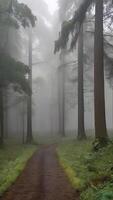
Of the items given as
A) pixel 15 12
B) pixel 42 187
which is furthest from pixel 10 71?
pixel 42 187

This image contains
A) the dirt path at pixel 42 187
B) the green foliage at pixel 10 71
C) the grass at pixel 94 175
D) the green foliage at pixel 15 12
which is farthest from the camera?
the green foliage at pixel 10 71

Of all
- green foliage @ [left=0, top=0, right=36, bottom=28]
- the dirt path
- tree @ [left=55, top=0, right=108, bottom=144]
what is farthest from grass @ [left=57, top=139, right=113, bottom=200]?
green foliage @ [left=0, top=0, right=36, bottom=28]

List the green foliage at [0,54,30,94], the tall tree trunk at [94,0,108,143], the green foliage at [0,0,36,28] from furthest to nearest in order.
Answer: the green foliage at [0,54,30,94]
the green foliage at [0,0,36,28]
the tall tree trunk at [94,0,108,143]

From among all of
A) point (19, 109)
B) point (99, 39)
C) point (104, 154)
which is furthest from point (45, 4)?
point (104, 154)

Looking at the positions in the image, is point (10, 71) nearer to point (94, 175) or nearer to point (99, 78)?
point (99, 78)

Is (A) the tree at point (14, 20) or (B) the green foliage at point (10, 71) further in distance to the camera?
(B) the green foliage at point (10, 71)

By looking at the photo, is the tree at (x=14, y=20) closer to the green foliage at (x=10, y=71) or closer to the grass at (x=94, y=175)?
the green foliage at (x=10, y=71)

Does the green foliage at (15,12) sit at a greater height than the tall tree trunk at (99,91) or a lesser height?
greater

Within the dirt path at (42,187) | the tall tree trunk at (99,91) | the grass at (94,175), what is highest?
the tall tree trunk at (99,91)

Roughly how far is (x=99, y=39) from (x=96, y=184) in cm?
889

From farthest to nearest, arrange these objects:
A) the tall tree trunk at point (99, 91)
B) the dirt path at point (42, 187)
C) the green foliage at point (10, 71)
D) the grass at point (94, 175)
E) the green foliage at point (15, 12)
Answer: the green foliage at point (10, 71) → the green foliage at point (15, 12) → the tall tree trunk at point (99, 91) → the dirt path at point (42, 187) → the grass at point (94, 175)

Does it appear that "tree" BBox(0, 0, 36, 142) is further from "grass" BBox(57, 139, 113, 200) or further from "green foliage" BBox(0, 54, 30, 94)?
"grass" BBox(57, 139, 113, 200)

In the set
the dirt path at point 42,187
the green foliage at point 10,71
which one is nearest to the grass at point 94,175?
the dirt path at point 42,187

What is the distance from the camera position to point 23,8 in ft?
72.8
